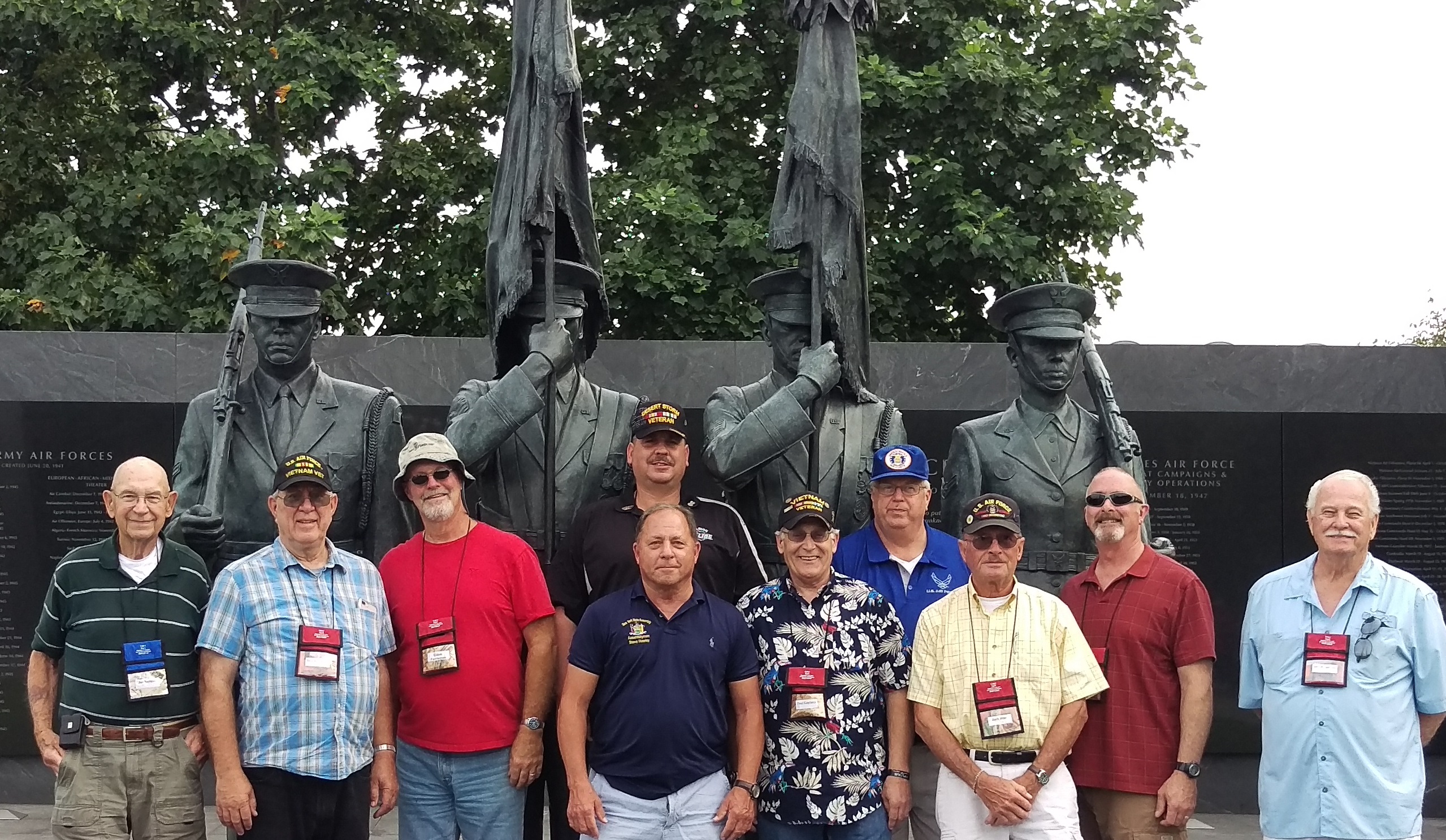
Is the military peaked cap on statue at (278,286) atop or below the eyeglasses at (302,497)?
atop

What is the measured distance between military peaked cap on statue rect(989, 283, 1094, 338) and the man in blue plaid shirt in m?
2.35

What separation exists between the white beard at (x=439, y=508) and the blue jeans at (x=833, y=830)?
1.21 m

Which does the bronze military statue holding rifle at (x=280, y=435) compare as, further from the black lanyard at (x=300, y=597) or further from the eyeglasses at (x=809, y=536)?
the eyeglasses at (x=809, y=536)

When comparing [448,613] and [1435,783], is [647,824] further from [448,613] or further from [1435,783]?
[1435,783]

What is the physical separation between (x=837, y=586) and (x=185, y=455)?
7.51ft

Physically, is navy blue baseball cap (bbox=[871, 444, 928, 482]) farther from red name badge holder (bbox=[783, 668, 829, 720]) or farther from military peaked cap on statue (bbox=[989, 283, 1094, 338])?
military peaked cap on statue (bbox=[989, 283, 1094, 338])

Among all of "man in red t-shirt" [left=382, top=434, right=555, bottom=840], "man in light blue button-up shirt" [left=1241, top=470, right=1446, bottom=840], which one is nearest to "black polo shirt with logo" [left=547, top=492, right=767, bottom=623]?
"man in red t-shirt" [left=382, top=434, right=555, bottom=840]

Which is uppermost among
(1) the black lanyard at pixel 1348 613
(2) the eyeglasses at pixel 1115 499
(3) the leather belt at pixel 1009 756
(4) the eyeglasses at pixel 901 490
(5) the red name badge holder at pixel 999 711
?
(4) the eyeglasses at pixel 901 490

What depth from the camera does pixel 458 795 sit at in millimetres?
4254

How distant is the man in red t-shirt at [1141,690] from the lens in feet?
14.1

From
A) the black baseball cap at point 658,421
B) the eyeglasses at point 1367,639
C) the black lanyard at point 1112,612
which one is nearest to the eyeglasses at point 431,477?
the black baseball cap at point 658,421

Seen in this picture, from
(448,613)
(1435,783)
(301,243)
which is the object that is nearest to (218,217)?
(301,243)

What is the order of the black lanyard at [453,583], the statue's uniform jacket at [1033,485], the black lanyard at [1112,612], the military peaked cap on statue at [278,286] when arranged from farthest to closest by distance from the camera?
the statue's uniform jacket at [1033,485] < the military peaked cap on statue at [278,286] < the black lanyard at [1112,612] < the black lanyard at [453,583]

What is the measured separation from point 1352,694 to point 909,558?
1273 mm
